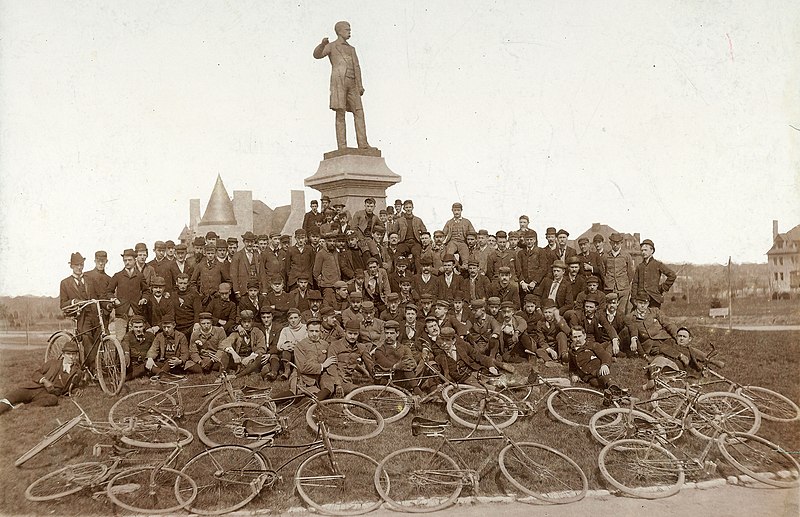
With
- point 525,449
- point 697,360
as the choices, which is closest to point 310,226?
point 525,449

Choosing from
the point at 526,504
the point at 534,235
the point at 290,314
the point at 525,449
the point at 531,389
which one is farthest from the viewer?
the point at 534,235

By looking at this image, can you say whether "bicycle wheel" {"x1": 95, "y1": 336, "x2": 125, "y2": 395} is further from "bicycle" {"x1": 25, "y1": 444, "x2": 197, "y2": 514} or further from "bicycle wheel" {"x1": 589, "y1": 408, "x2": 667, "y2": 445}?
"bicycle wheel" {"x1": 589, "y1": 408, "x2": 667, "y2": 445}

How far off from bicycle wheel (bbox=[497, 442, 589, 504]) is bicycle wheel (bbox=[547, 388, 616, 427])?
95 centimetres

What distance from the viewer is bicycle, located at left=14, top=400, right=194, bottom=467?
732 centimetres

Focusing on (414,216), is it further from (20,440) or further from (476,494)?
(20,440)

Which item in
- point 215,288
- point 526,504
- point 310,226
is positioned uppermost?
point 310,226

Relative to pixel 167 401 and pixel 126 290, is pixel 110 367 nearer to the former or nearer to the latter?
pixel 167 401

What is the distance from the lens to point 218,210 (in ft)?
145

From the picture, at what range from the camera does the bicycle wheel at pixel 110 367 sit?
888 centimetres

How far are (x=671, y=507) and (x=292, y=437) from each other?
14.2ft

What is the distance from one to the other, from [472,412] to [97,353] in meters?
5.24

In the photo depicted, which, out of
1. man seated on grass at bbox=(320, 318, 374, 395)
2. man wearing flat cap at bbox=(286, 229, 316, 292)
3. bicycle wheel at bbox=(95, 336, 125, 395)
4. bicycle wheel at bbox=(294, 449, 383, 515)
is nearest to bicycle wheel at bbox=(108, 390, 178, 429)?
bicycle wheel at bbox=(95, 336, 125, 395)

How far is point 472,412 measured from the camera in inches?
314

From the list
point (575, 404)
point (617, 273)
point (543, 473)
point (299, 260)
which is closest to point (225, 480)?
point (543, 473)
